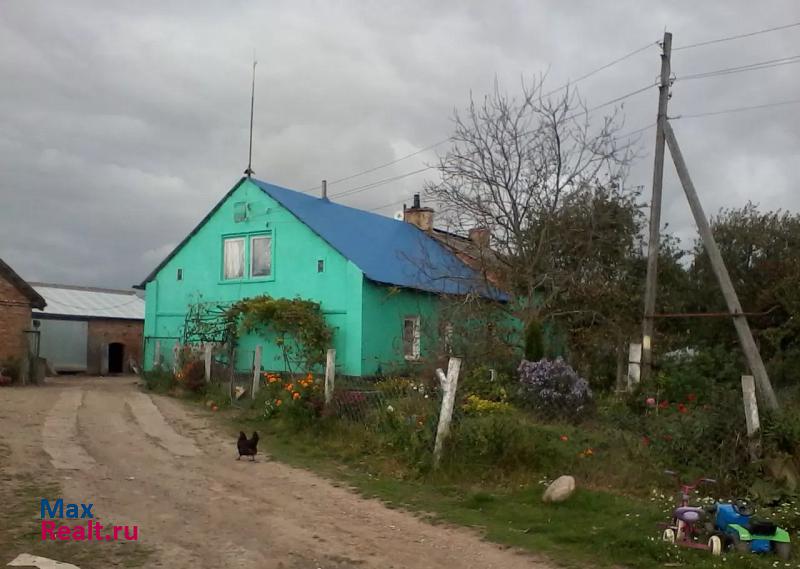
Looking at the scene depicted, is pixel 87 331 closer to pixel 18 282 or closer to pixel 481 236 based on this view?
pixel 18 282

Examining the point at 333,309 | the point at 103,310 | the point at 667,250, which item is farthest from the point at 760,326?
the point at 103,310

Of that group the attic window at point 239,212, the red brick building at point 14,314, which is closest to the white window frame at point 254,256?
the attic window at point 239,212

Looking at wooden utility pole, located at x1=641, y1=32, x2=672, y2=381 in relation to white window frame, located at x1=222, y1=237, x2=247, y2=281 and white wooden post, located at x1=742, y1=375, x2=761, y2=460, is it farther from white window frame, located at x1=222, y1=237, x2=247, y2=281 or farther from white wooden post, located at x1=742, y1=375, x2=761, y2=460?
white window frame, located at x1=222, y1=237, x2=247, y2=281

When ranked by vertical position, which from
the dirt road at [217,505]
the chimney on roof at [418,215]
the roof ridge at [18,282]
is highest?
the chimney on roof at [418,215]

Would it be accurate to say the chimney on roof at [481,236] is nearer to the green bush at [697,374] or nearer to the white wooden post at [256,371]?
the green bush at [697,374]

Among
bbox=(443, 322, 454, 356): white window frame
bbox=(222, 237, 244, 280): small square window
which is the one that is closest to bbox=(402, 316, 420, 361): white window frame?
bbox=(443, 322, 454, 356): white window frame

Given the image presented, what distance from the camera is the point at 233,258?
2216 cm

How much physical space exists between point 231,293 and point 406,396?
12265 mm

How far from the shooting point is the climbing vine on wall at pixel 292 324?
742 inches

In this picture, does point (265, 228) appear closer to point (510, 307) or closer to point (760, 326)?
point (510, 307)

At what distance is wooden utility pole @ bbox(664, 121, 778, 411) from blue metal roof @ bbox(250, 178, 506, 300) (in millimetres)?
6397

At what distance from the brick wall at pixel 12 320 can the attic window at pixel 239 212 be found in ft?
21.7

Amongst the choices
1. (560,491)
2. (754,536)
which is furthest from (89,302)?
(754,536)

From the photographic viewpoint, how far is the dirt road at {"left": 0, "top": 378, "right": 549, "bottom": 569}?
584cm
